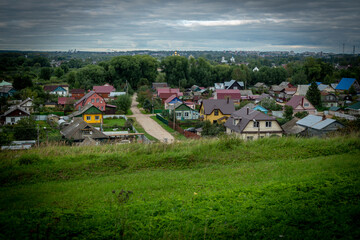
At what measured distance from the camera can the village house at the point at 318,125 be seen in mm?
19500

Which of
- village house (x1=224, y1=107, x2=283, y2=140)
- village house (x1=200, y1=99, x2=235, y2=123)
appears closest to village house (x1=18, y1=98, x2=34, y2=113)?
village house (x1=200, y1=99, x2=235, y2=123)

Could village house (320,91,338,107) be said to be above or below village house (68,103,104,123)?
above

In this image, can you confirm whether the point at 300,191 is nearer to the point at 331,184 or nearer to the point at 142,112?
the point at 331,184

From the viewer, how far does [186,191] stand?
5.64 m

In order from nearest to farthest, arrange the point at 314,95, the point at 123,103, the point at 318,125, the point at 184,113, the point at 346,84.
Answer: the point at 318,125 < the point at 184,113 < the point at 123,103 < the point at 314,95 < the point at 346,84

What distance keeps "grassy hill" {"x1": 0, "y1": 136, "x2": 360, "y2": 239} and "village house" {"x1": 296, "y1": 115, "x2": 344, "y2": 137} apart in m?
11.1

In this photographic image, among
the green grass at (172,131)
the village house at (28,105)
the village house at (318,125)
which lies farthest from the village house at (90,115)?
the village house at (318,125)

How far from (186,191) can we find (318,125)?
17.6 metres

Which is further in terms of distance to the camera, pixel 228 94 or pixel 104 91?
pixel 104 91

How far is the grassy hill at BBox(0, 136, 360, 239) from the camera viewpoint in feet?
12.6

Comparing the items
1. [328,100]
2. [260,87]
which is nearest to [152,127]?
[328,100]

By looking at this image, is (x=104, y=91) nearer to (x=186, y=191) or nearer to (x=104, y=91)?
(x=104, y=91)

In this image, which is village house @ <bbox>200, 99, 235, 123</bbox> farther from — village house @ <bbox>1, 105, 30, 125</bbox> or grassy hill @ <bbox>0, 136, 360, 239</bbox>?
grassy hill @ <bbox>0, 136, 360, 239</bbox>

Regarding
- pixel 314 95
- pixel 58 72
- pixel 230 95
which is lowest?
pixel 230 95
